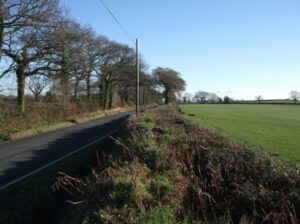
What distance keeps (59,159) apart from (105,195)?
11.0 m

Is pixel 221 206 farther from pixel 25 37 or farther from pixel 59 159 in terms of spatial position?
pixel 25 37

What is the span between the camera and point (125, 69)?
3044 inches

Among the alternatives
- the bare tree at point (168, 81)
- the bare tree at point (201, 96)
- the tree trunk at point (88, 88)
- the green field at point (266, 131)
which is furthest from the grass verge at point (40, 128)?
the bare tree at point (201, 96)

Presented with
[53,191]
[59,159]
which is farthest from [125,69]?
[53,191]

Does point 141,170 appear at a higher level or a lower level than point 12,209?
higher

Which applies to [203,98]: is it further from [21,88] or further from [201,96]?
[21,88]

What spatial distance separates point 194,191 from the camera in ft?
25.9

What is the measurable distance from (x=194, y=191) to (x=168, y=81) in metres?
120

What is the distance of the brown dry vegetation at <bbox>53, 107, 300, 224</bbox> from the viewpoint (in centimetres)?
670

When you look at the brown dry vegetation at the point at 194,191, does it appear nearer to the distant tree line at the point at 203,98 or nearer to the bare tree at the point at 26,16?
the bare tree at the point at 26,16

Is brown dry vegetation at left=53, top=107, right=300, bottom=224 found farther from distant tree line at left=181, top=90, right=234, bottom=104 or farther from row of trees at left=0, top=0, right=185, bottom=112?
distant tree line at left=181, top=90, right=234, bottom=104

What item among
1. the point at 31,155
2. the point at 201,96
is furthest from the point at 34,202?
the point at 201,96

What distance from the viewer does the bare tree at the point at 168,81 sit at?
127 m

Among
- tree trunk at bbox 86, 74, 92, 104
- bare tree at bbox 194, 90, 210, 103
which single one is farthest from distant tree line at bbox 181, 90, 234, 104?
tree trunk at bbox 86, 74, 92, 104
